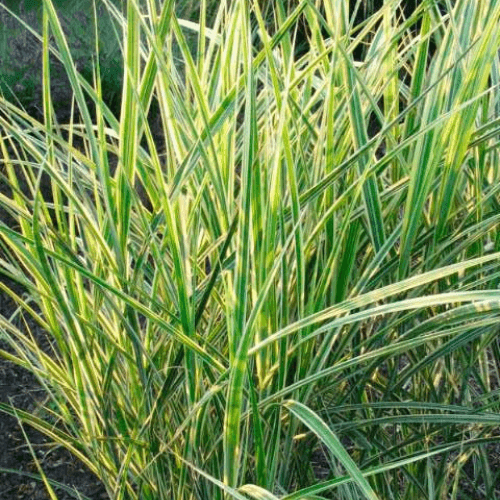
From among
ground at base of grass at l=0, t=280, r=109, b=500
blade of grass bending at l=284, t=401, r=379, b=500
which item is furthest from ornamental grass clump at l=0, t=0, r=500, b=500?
ground at base of grass at l=0, t=280, r=109, b=500

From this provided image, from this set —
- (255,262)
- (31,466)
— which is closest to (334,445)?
(255,262)

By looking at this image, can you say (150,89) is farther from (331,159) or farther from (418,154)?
(418,154)

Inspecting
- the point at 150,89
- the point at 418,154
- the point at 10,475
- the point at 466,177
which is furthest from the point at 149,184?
the point at 10,475

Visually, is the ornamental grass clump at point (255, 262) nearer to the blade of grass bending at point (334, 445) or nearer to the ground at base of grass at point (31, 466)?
the blade of grass bending at point (334, 445)

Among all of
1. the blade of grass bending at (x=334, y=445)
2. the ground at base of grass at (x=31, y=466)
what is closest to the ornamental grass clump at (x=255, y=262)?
the blade of grass bending at (x=334, y=445)

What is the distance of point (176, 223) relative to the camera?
1.36 m

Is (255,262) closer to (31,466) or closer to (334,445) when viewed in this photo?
(334,445)

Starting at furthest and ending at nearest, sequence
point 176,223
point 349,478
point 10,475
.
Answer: point 10,475
point 176,223
point 349,478

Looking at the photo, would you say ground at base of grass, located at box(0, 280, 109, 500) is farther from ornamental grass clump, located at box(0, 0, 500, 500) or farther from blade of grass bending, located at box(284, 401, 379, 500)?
blade of grass bending, located at box(284, 401, 379, 500)

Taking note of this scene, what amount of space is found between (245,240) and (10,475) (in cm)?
136

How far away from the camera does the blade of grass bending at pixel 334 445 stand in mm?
1042

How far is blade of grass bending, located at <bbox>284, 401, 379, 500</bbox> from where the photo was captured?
41.0 inches

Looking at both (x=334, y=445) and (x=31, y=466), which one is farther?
(x=31, y=466)

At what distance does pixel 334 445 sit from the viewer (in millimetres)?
1086
